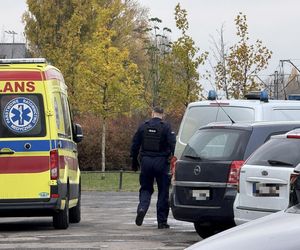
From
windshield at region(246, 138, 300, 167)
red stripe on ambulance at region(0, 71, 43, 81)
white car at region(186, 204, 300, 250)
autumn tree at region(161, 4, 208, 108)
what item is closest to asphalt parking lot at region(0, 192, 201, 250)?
windshield at region(246, 138, 300, 167)

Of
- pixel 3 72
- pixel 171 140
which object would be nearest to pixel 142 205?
pixel 171 140

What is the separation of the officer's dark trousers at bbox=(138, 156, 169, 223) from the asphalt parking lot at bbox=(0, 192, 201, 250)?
335 millimetres

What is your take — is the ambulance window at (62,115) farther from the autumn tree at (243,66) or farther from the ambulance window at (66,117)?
the autumn tree at (243,66)

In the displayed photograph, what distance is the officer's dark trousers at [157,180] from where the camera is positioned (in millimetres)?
13852

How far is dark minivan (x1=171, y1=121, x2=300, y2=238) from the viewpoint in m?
11.8

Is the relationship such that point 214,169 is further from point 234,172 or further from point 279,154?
point 279,154

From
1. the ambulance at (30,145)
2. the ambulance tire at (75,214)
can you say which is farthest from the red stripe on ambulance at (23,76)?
the ambulance tire at (75,214)

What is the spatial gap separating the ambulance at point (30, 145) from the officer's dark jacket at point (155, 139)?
3.95ft

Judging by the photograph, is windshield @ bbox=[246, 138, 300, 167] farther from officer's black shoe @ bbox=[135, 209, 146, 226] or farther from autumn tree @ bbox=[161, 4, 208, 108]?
autumn tree @ bbox=[161, 4, 208, 108]

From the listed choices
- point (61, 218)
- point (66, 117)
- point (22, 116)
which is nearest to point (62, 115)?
point (66, 117)

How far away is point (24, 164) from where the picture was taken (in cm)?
1371

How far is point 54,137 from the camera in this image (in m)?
13.8

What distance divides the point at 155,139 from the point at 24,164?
6.35 ft

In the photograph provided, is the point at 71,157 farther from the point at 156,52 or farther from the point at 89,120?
the point at 156,52
